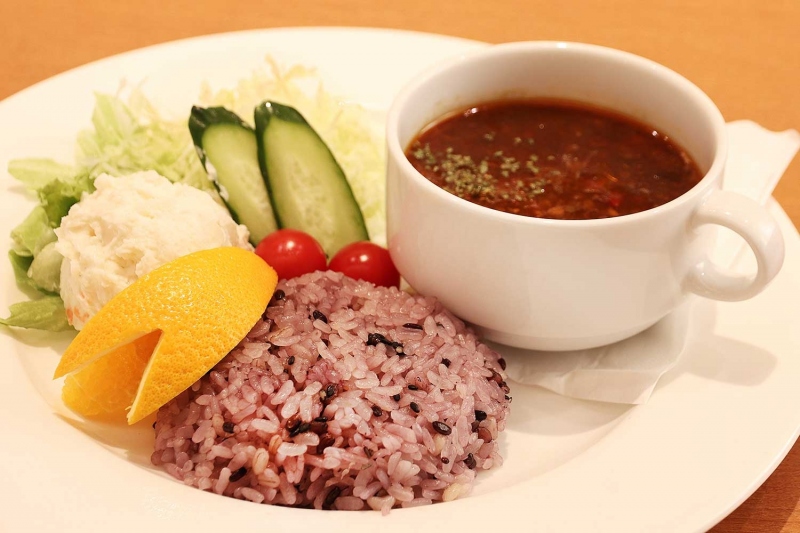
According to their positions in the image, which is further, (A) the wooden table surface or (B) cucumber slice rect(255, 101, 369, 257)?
(A) the wooden table surface

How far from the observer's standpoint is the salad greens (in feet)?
9.04

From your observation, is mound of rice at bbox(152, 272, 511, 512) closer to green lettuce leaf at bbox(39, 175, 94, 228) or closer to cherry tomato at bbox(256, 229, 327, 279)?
cherry tomato at bbox(256, 229, 327, 279)

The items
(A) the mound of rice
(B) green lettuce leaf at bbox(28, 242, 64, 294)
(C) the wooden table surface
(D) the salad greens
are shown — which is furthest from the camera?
(C) the wooden table surface

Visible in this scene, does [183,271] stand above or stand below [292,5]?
above

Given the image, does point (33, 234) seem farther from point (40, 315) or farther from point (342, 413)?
point (342, 413)

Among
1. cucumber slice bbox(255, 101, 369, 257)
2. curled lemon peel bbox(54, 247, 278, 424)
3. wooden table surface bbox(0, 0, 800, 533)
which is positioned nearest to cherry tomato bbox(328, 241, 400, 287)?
cucumber slice bbox(255, 101, 369, 257)

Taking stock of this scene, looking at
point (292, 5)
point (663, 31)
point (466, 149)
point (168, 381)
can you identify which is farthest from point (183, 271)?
point (663, 31)

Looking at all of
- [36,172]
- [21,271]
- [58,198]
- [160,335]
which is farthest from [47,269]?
[160,335]

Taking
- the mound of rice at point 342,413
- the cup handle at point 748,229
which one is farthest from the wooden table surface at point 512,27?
Answer: the mound of rice at point 342,413

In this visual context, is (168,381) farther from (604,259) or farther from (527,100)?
(527,100)

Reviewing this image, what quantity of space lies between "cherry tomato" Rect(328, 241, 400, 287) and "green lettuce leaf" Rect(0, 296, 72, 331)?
96 cm

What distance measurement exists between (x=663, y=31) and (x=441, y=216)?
3.18m

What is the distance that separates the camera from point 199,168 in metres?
3.31

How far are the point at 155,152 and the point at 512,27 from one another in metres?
2.39
